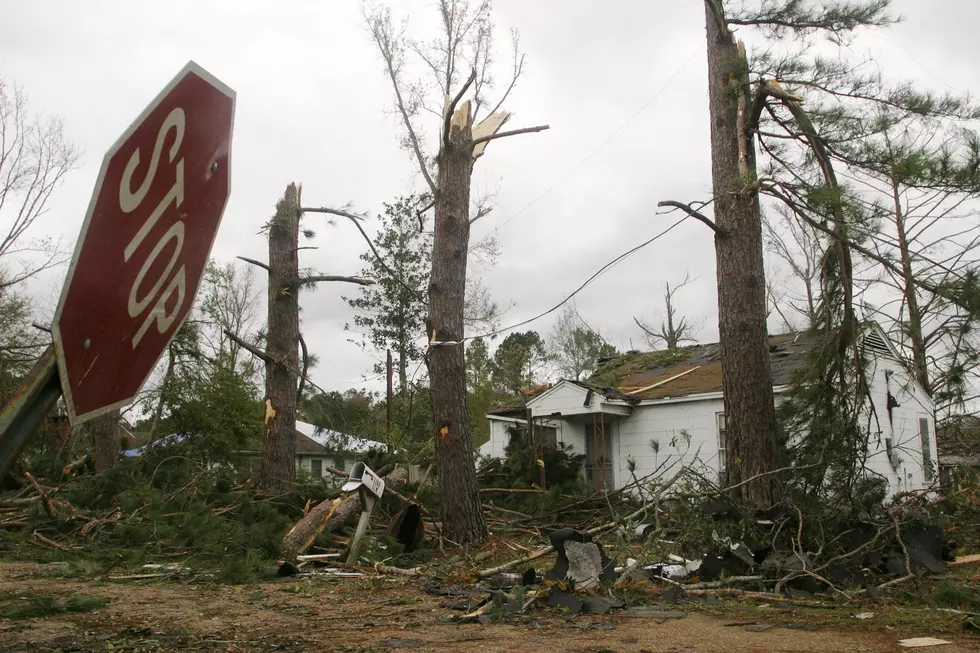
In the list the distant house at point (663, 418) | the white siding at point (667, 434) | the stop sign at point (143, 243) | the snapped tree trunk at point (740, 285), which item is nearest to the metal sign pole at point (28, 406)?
the stop sign at point (143, 243)

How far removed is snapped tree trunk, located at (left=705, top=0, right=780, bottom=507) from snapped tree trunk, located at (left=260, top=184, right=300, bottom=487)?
663 centimetres

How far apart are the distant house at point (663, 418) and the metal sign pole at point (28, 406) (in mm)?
14382

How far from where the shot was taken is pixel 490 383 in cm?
3897

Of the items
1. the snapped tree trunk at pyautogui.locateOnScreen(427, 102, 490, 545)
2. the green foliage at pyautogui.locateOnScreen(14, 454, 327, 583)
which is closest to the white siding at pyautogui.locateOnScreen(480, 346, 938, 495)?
the snapped tree trunk at pyautogui.locateOnScreen(427, 102, 490, 545)

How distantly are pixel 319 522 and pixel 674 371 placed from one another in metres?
11.8

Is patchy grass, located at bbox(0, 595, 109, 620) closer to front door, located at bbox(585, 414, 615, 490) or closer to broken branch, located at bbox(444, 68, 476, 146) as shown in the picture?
broken branch, located at bbox(444, 68, 476, 146)

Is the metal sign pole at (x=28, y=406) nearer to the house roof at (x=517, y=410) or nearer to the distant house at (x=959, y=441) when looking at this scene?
the distant house at (x=959, y=441)

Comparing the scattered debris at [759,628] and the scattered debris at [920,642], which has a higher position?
the scattered debris at [920,642]

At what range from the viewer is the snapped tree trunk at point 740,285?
25.2 ft

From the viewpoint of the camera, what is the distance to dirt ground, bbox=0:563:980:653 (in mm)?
3912

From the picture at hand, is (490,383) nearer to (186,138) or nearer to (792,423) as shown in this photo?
(792,423)

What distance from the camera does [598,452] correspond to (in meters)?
17.0

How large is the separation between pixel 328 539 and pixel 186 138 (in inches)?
311

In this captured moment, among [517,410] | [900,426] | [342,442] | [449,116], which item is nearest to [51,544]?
[449,116]
